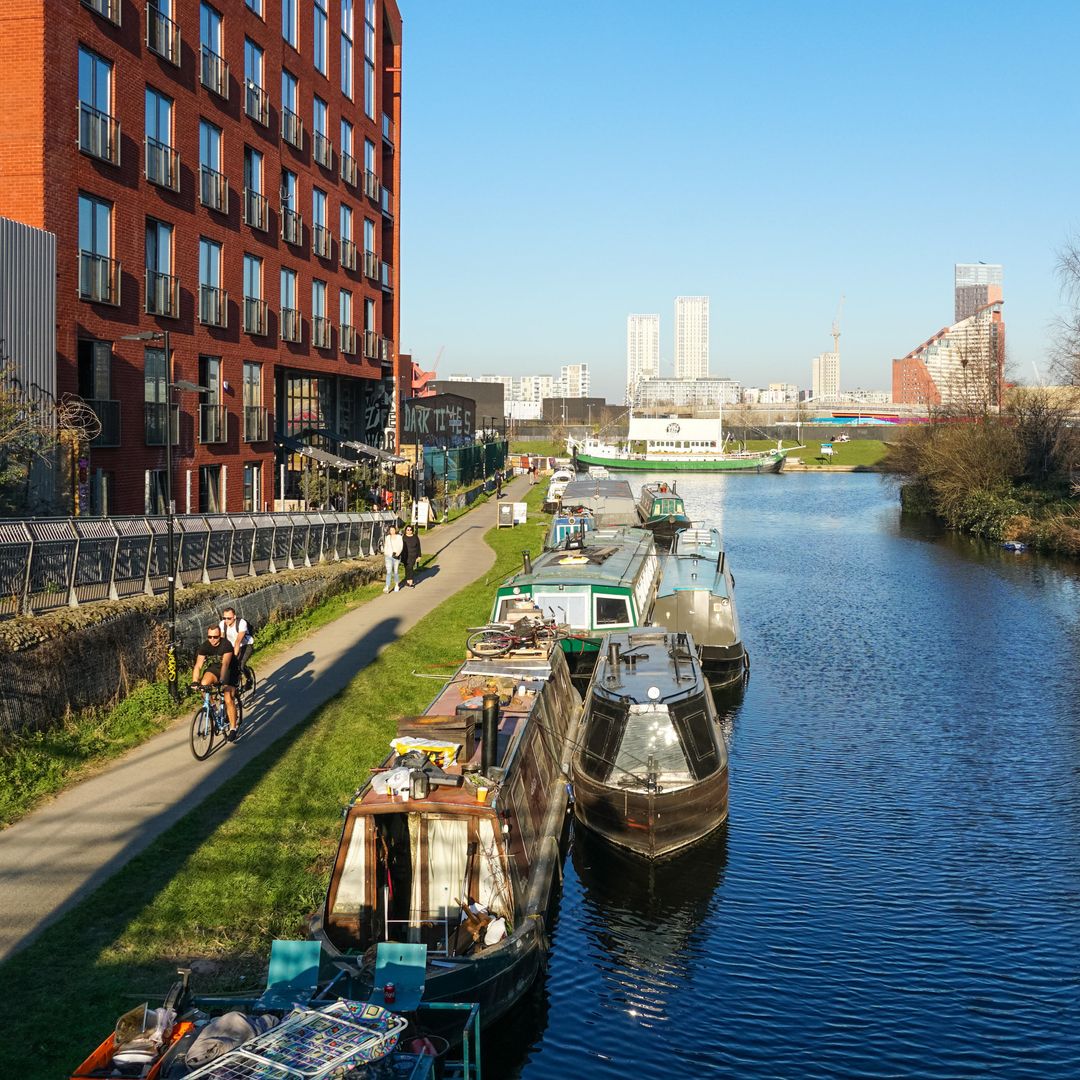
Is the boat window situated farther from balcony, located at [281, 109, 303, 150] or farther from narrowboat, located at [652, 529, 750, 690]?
balcony, located at [281, 109, 303, 150]

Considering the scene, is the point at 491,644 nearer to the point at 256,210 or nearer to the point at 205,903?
the point at 205,903

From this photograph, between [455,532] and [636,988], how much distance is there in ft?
144

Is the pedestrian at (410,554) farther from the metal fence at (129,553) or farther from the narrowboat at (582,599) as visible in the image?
the narrowboat at (582,599)

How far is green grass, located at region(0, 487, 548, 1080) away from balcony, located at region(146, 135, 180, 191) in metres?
20.5

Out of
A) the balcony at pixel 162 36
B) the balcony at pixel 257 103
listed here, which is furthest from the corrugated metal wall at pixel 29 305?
the balcony at pixel 257 103

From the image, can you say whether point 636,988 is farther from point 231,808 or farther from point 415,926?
point 231,808

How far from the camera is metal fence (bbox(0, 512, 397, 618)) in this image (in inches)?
832

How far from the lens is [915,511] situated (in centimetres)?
8394

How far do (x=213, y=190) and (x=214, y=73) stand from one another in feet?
12.9

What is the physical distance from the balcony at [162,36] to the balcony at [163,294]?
651 centimetres

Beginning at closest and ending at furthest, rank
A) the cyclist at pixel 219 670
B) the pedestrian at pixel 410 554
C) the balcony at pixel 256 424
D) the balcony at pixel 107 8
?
the cyclist at pixel 219 670 < the balcony at pixel 107 8 < the pedestrian at pixel 410 554 < the balcony at pixel 256 424

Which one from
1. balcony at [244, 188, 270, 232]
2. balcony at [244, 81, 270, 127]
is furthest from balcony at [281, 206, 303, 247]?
balcony at [244, 81, 270, 127]

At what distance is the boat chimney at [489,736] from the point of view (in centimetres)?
1504

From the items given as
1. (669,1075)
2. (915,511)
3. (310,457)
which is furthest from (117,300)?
(915,511)
